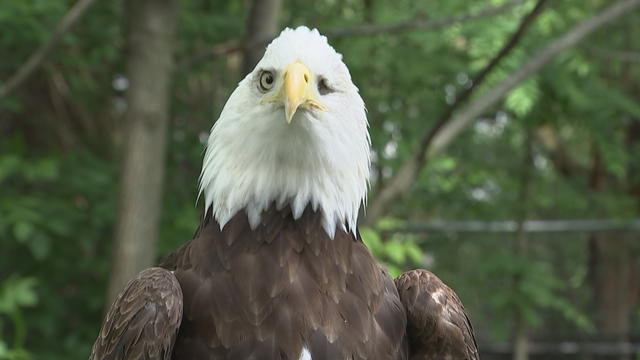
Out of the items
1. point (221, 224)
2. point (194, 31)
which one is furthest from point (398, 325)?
point (194, 31)

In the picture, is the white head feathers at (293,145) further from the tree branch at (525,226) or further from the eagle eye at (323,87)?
the tree branch at (525,226)

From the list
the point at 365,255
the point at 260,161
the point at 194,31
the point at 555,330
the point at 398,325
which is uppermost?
the point at 194,31

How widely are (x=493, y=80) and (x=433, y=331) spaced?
113 inches

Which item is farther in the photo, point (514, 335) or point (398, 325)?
point (514, 335)

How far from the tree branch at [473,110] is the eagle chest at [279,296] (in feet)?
6.83

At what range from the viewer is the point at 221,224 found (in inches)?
116

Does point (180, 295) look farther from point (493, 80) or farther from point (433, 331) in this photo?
point (493, 80)

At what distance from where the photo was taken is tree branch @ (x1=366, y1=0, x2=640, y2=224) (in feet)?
16.3

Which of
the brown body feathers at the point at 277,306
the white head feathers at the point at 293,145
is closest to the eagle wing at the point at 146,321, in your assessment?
the brown body feathers at the point at 277,306

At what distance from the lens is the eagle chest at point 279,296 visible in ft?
8.82

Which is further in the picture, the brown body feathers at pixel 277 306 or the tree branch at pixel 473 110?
the tree branch at pixel 473 110

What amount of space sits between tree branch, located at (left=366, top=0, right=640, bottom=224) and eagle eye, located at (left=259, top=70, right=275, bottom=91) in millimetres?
2300

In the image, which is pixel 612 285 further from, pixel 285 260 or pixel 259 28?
pixel 285 260

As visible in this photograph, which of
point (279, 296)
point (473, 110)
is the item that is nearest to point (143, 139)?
point (473, 110)
